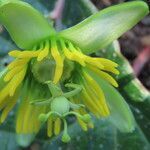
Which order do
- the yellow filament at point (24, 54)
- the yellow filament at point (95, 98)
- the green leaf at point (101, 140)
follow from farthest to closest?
the green leaf at point (101, 140)
the yellow filament at point (95, 98)
the yellow filament at point (24, 54)

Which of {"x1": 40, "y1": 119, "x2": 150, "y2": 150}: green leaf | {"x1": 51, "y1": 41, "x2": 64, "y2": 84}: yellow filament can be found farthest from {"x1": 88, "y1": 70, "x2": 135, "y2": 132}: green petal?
{"x1": 40, "y1": 119, "x2": 150, "y2": 150}: green leaf

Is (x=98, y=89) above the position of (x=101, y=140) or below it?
above

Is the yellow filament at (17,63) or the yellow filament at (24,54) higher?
the yellow filament at (24,54)

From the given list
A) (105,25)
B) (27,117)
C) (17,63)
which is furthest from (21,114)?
(105,25)

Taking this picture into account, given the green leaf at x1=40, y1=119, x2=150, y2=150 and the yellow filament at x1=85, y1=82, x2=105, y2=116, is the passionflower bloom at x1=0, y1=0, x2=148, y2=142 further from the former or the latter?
the green leaf at x1=40, y1=119, x2=150, y2=150

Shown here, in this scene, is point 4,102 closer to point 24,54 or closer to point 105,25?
point 24,54

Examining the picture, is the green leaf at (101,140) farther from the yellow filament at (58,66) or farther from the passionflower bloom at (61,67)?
the yellow filament at (58,66)

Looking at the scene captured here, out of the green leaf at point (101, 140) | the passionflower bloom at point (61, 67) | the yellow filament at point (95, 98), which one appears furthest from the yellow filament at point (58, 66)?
the green leaf at point (101, 140)

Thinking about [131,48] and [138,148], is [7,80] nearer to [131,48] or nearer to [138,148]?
[138,148]
